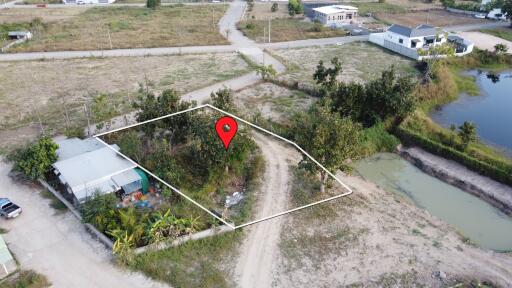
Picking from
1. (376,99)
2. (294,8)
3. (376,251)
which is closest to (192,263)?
(376,251)

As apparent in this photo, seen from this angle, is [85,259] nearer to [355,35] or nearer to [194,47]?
[194,47]

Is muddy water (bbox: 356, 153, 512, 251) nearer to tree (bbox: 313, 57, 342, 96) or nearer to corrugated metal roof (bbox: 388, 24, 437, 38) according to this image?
tree (bbox: 313, 57, 342, 96)

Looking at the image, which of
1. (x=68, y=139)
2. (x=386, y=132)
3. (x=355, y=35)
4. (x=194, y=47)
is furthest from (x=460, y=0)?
(x=68, y=139)

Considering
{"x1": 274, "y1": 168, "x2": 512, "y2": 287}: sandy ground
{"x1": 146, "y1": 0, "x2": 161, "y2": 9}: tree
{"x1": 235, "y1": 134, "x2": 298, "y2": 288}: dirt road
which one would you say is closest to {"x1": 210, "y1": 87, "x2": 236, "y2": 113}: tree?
{"x1": 235, "y1": 134, "x2": 298, "y2": 288}: dirt road

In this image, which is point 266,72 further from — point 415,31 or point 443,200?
point 415,31

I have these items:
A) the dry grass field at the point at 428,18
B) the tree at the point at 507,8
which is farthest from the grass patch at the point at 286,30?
the tree at the point at 507,8

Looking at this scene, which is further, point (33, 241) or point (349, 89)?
point (349, 89)
